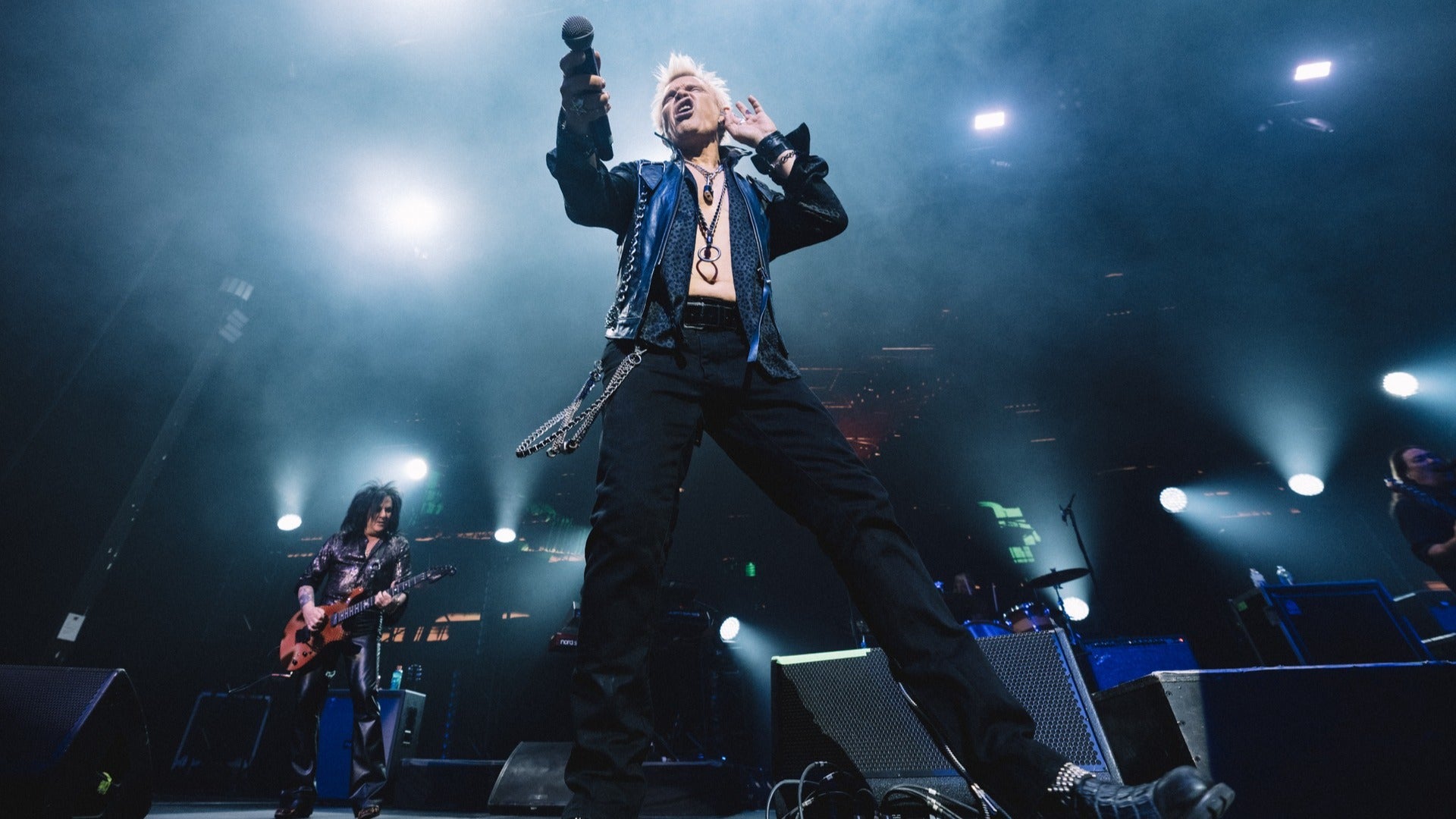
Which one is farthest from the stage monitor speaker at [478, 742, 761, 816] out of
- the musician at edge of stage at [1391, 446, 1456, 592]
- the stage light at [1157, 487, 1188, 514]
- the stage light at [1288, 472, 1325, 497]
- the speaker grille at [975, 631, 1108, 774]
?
the stage light at [1288, 472, 1325, 497]

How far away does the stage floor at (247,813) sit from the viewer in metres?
3.09

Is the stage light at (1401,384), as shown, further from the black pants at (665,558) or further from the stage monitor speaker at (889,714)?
the black pants at (665,558)

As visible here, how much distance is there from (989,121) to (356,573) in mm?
7663

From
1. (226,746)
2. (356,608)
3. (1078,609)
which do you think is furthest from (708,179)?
(1078,609)

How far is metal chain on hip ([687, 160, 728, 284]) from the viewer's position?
160cm

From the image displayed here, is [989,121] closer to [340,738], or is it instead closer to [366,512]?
[366,512]

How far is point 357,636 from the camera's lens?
160 inches

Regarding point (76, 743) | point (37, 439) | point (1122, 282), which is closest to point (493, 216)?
point (37, 439)

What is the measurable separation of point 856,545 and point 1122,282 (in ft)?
27.1

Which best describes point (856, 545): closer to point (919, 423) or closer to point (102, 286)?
point (102, 286)

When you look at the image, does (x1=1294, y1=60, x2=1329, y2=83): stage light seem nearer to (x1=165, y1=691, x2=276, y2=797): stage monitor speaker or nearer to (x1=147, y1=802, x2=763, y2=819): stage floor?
(x1=147, y1=802, x2=763, y2=819): stage floor

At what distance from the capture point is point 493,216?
22.7ft

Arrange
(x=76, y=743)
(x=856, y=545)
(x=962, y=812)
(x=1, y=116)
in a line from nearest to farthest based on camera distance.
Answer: (x=856, y=545)
(x=962, y=812)
(x=76, y=743)
(x=1, y=116)

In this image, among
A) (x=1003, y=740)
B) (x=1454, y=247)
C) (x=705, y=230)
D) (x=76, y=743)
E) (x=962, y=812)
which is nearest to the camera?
(x=1003, y=740)
